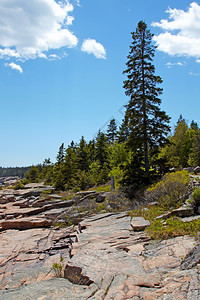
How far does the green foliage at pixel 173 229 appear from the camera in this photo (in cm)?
725

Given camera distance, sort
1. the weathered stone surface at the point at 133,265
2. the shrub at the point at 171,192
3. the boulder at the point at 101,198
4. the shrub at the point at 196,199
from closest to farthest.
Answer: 1. the weathered stone surface at the point at 133,265
2. the shrub at the point at 196,199
3. the shrub at the point at 171,192
4. the boulder at the point at 101,198

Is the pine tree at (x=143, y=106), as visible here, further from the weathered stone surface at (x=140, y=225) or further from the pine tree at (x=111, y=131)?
the pine tree at (x=111, y=131)

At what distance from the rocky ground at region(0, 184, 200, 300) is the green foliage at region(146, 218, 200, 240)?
13.7 inches

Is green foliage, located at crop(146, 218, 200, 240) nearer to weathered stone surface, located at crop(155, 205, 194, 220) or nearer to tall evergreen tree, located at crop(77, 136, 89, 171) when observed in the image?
weathered stone surface, located at crop(155, 205, 194, 220)

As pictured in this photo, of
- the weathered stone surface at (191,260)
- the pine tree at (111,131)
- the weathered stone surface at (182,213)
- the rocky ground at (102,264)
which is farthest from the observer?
the pine tree at (111,131)

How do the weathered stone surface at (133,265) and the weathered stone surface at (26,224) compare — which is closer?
the weathered stone surface at (133,265)

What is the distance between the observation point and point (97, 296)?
432 centimetres

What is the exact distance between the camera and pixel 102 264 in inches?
239

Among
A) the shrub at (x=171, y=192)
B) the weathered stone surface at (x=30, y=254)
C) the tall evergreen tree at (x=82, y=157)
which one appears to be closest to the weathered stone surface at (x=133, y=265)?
the weathered stone surface at (x=30, y=254)

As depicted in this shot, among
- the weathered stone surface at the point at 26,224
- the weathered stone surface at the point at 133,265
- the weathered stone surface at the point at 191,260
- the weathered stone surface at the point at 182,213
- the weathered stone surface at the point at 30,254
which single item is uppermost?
the weathered stone surface at the point at 182,213

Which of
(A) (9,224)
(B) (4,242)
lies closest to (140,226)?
(B) (4,242)

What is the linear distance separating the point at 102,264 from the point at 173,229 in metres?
3.06

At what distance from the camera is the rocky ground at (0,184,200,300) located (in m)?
4.34

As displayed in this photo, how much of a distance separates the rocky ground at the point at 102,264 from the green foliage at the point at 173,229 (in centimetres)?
35
